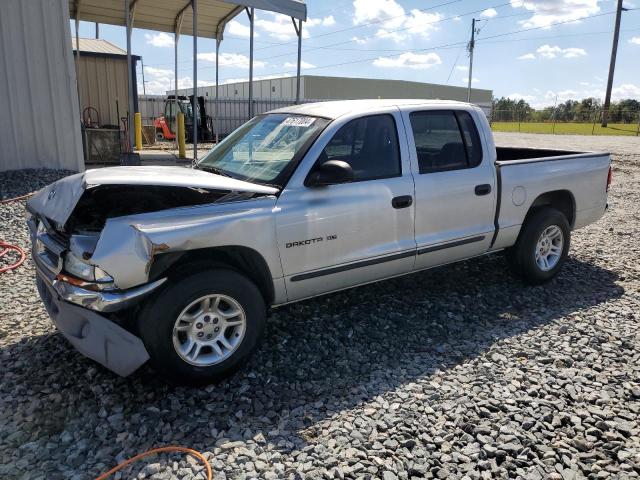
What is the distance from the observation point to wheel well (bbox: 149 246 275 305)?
311 centimetres

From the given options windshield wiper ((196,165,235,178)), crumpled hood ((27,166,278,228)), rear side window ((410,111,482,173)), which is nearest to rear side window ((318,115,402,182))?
rear side window ((410,111,482,173))

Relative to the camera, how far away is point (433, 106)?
14.8 feet

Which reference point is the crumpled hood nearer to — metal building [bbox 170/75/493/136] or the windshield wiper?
the windshield wiper

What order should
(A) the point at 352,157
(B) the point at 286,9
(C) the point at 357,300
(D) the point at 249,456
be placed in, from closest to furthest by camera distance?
(D) the point at 249,456, (A) the point at 352,157, (C) the point at 357,300, (B) the point at 286,9

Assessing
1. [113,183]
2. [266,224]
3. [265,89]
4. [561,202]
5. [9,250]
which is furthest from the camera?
[265,89]

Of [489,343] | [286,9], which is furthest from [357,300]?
[286,9]

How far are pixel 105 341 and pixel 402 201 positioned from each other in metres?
2.41

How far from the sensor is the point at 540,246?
5234mm

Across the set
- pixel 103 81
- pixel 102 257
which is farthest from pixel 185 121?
pixel 102 257

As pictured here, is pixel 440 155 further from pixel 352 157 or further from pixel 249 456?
pixel 249 456

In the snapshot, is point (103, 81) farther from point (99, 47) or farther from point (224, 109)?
point (224, 109)

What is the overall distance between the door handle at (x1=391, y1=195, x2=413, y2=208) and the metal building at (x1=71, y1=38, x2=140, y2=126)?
17.2 meters

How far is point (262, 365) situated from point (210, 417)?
659mm

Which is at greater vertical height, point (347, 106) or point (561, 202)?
point (347, 106)
